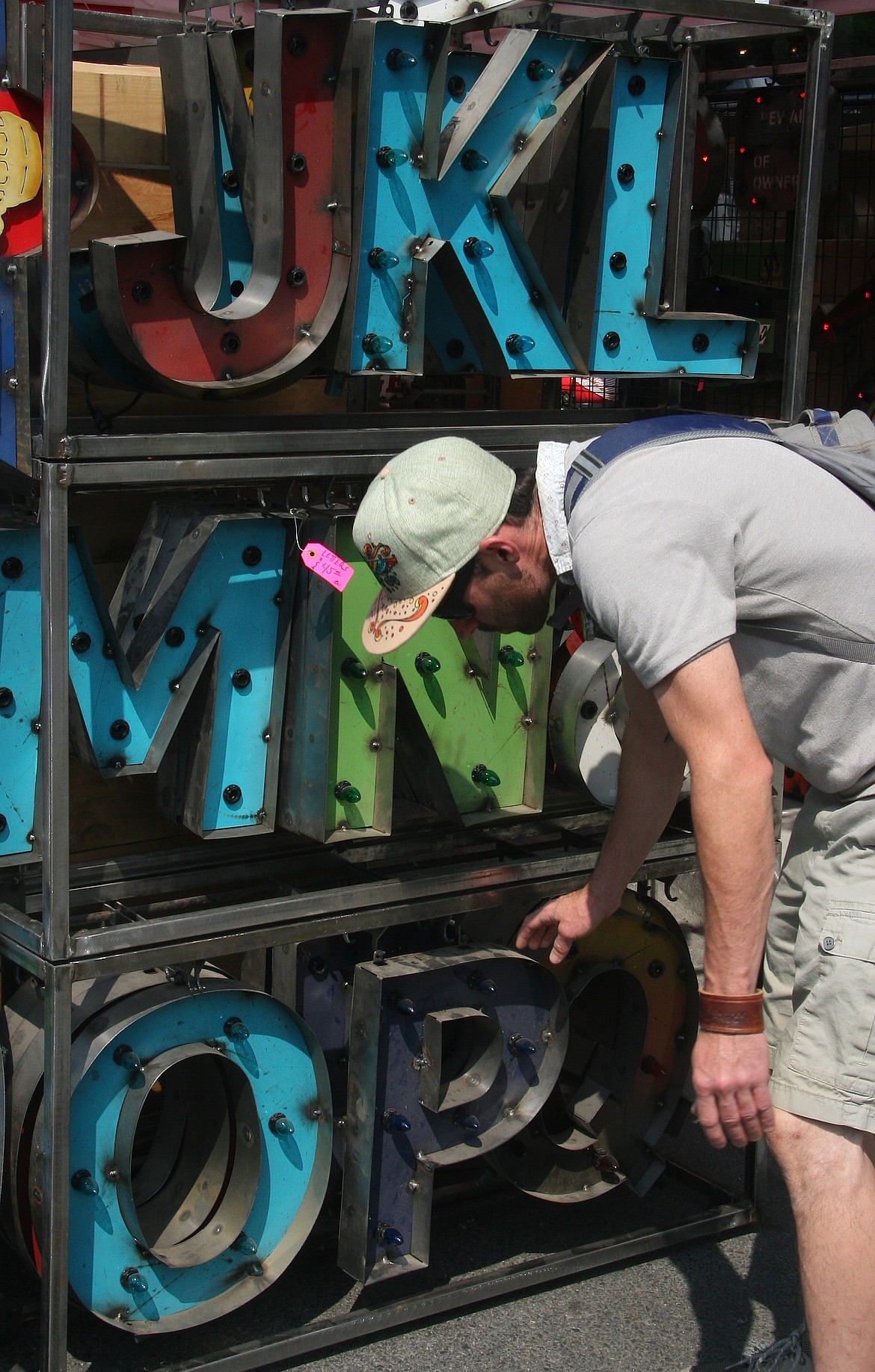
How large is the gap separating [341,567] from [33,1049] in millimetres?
1084

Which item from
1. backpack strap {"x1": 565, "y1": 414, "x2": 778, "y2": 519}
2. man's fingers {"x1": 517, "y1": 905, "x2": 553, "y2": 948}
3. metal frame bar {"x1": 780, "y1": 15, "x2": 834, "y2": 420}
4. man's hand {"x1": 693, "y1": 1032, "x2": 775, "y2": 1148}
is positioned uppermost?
metal frame bar {"x1": 780, "y1": 15, "x2": 834, "y2": 420}

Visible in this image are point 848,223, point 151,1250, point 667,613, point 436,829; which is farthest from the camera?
point 848,223

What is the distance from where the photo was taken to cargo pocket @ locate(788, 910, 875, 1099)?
8.13 feet

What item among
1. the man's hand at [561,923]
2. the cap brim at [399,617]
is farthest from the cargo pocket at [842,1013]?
the cap brim at [399,617]

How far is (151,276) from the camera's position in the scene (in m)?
2.74

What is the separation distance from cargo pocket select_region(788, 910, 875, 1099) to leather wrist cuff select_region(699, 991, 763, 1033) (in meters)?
0.18

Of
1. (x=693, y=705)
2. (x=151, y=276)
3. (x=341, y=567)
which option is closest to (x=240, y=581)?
(x=341, y=567)

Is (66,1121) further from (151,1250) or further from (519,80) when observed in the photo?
(519,80)

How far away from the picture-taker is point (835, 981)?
2.50 meters

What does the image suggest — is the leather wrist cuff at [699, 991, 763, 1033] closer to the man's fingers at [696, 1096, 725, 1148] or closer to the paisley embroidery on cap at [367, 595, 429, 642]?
the man's fingers at [696, 1096, 725, 1148]

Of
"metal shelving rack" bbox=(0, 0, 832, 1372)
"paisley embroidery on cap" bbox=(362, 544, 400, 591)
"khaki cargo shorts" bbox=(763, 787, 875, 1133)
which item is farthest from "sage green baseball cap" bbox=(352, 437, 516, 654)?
"khaki cargo shorts" bbox=(763, 787, 875, 1133)

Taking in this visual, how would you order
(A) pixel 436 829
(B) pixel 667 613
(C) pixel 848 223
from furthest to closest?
(C) pixel 848 223 → (A) pixel 436 829 → (B) pixel 667 613

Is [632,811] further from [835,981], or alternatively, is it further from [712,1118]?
[712,1118]

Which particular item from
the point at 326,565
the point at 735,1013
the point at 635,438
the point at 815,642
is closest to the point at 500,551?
the point at 635,438
